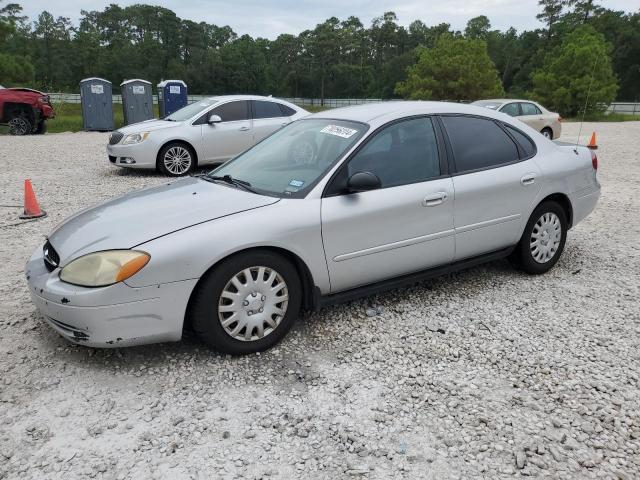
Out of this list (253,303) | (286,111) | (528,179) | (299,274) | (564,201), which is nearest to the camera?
(253,303)

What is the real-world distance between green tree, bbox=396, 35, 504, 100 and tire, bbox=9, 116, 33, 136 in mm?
30162

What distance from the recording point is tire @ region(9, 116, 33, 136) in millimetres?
17531

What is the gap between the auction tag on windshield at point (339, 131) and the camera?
3758mm

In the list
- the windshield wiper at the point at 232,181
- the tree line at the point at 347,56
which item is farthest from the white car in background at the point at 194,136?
the tree line at the point at 347,56

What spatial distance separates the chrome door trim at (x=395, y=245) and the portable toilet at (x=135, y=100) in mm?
17580

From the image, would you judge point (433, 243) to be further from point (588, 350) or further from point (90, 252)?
point (90, 252)

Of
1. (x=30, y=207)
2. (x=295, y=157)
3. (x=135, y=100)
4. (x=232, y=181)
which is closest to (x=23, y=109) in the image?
(x=135, y=100)

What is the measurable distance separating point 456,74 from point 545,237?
132ft

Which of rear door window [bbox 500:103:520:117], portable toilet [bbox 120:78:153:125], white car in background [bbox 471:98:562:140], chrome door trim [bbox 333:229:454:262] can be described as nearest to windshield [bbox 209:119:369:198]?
chrome door trim [bbox 333:229:454:262]

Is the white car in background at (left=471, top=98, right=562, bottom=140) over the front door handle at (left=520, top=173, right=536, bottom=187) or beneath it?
over

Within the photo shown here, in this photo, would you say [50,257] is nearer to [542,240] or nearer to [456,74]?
[542,240]

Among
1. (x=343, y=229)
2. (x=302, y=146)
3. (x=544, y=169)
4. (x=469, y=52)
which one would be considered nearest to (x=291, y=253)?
(x=343, y=229)

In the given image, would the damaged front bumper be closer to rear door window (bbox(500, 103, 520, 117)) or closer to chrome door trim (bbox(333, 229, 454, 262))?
chrome door trim (bbox(333, 229, 454, 262))

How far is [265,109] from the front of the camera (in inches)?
416
